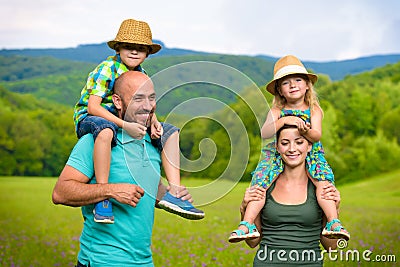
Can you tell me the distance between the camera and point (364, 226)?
36.4 feet

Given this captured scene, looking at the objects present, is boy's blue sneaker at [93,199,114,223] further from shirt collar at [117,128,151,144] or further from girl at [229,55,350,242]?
girl at [229,55,350,242]

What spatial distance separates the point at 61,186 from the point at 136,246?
0.42 metres

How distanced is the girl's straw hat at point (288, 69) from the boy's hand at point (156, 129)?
33.7 inches

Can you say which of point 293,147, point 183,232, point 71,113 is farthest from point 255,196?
point 71,113

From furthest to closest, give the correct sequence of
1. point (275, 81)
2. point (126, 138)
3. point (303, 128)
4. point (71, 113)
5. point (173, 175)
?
point (71, 113), point (275, 81), point (303, 128), point (173, 175), point (126, 138)

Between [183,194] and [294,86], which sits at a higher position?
[294,86]

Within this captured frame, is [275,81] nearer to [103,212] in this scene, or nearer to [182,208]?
[182,208]

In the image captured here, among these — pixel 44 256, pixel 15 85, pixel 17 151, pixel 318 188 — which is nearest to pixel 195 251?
pixel 44 256

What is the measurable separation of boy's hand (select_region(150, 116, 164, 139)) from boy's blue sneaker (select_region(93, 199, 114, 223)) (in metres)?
0.37

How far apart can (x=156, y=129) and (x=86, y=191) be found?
42cm

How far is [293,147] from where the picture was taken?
3078 mm

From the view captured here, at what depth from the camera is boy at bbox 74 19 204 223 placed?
2666 millimetres

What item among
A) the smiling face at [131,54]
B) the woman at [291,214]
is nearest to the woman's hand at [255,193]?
the woman at [291,214]

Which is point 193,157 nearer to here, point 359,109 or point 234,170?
point 234,170
